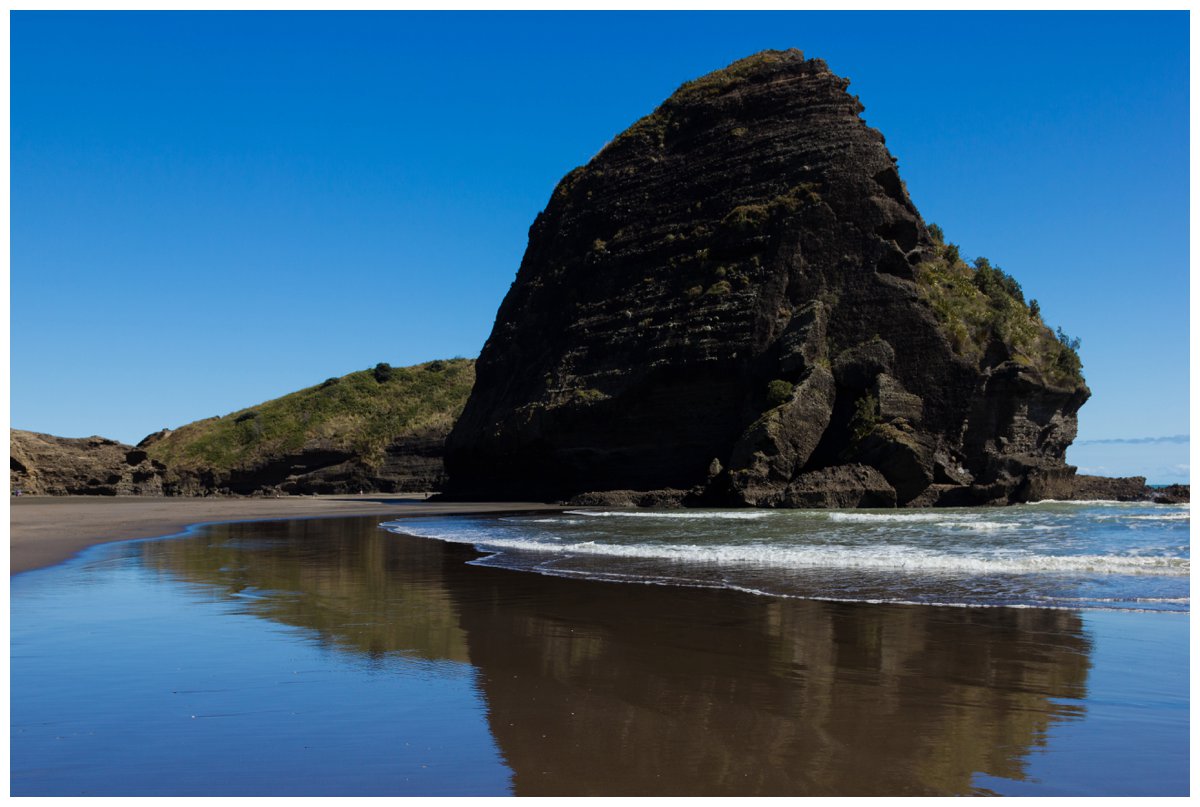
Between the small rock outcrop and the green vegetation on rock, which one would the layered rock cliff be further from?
the small rock outcrop

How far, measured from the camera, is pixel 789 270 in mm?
48062

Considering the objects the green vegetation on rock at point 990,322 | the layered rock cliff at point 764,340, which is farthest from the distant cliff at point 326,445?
the green vegetation on rock at point 990,322

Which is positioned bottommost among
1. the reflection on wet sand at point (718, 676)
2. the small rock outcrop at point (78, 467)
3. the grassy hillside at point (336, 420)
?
the reflection on wet sand at point (718, 676)

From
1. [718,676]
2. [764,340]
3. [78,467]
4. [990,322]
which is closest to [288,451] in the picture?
[78,467]

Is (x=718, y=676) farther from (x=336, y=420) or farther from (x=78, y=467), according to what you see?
(x=336, y=420)

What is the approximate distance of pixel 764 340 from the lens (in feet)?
152

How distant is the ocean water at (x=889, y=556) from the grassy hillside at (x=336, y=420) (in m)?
63.0

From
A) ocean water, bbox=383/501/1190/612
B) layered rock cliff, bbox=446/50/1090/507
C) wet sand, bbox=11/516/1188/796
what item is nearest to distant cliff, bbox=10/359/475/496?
layered rock cliff, bbox=446/50/1090/507

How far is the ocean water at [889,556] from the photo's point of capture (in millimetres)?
12398

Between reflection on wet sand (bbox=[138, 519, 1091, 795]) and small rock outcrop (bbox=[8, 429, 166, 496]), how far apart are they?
6886 centimetres

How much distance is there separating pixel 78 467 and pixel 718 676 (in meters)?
80.9

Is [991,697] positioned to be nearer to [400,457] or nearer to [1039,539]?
[1039,539]

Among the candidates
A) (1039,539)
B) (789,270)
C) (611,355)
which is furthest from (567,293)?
(1039,539)

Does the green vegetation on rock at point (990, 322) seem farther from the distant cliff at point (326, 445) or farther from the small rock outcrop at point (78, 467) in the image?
the small rock outcrop at point (78, 467)
